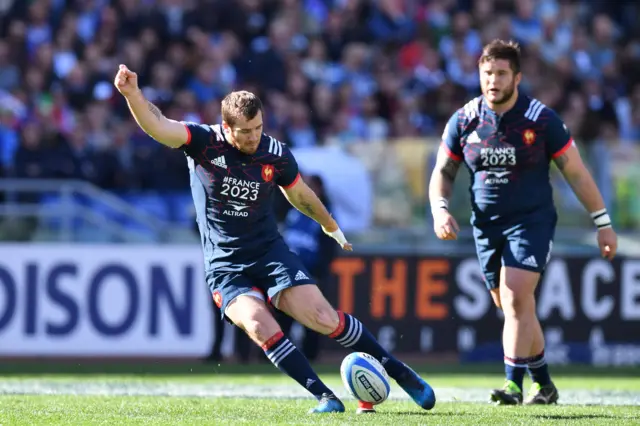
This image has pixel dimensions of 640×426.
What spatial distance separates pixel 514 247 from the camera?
336 inches

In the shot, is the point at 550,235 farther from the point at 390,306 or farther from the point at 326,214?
the point at 390,306

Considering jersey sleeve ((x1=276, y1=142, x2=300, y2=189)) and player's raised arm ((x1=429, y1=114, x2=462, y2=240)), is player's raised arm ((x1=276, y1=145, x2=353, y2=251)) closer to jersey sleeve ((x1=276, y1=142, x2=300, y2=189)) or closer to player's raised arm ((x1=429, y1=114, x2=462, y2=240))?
jersey sleeve ((x1=276, y1=142, x2=300, y2=189))

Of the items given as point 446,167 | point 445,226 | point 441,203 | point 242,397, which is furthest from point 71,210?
point 445,226

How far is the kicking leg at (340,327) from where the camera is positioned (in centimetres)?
779

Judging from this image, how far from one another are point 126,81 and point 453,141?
2.68 meters

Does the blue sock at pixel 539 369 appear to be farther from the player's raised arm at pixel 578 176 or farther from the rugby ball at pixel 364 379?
the rugby ball at pixel 364 379

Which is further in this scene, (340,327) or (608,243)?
(608,243)

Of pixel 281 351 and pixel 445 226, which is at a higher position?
pixel 445 226

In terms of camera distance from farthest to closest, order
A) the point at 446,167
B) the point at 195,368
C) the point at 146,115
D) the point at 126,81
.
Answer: the point at 195,368 < the point at 446,167 < the point at 146,115 < the point at 126,81

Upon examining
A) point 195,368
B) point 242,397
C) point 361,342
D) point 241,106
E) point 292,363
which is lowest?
point 195,368

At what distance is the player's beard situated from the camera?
8.50 meters

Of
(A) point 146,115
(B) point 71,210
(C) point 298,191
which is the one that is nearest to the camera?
(A) point 146,115

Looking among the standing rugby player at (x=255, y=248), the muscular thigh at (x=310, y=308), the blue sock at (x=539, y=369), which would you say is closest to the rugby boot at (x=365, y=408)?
the standing rugby player at (x=255, y=248)

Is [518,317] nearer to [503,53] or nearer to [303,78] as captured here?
[503,53]
